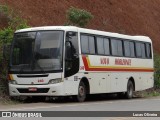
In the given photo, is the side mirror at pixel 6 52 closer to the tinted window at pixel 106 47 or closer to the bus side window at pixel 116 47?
the tinted window at pixel 106 47

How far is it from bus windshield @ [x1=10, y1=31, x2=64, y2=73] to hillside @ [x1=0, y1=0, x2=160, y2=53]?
24.4 feet

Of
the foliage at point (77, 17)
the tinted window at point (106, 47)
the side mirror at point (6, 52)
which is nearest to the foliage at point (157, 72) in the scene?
the foliage at point (77, 17)

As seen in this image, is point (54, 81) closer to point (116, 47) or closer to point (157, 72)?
point (116, 47)

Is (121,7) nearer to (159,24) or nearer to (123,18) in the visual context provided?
(123,18)

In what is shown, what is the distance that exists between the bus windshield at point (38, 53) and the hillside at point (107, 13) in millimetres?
7436

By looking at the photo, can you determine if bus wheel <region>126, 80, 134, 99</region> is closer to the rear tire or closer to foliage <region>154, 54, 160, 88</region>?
the rear tire

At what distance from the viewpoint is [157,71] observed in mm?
34906

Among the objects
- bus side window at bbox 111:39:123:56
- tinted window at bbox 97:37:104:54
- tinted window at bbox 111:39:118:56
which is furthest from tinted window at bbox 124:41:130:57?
tinted window at bbox 97:37:104:54

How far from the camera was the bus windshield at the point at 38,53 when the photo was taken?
69.3 feet

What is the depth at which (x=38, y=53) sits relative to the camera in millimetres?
Answer: 21266

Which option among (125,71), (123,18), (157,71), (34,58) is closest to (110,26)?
(123,18)

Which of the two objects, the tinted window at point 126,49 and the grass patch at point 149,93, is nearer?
the tinted window at point 126,49

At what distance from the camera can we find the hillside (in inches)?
1316

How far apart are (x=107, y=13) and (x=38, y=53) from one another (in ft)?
68.7
